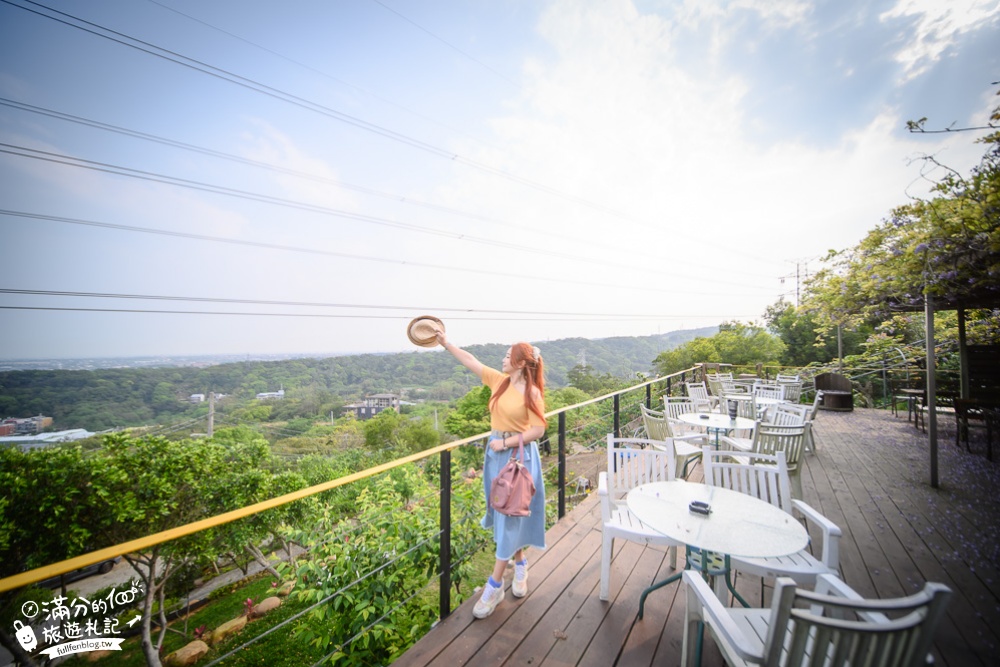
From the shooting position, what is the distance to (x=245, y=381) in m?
31.6

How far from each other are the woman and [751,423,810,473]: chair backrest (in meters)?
2.08

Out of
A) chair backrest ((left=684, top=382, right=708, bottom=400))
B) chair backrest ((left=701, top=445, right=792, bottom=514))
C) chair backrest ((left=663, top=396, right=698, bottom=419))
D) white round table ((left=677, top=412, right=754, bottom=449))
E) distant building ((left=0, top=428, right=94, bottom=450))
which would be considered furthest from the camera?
distant building ((left=0, top=428, right=94, bottom=450))

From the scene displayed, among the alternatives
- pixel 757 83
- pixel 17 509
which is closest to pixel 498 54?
pixel 757 83

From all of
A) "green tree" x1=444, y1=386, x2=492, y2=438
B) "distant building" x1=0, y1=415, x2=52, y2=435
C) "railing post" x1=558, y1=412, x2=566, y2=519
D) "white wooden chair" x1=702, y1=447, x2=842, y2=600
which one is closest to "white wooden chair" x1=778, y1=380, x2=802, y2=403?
"white wooden chair" x1=702, y1=447, x2=842, y2=600

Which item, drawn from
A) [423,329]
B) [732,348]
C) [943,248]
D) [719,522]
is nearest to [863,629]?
[719,522]

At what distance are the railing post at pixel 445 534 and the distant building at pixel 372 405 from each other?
151 ft

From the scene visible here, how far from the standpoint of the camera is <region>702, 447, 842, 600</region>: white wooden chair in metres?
1.65

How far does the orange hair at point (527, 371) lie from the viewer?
78.4 inches

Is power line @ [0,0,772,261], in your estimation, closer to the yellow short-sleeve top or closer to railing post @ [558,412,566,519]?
the yellow short-sleeve top

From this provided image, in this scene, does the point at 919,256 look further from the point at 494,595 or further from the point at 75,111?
the point at 75,111

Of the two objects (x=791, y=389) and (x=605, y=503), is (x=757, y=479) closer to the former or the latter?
(x=605, y=503)

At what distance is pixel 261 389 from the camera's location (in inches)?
1179

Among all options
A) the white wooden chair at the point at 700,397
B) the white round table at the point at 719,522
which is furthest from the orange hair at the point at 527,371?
the white wooden chair at the point at 700,397

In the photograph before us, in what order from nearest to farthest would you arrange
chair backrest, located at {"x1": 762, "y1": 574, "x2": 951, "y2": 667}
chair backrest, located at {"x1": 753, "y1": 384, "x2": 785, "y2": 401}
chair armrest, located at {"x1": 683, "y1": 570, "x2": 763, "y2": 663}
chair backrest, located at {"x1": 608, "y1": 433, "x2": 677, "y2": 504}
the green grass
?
chair backrest, located at {"x1": 762, "y1": 574, "x2": 951, "y2": 667}, chair armrest, located at {"x1": 683, "y1": 570, "x2": 763, "y2": 663}, chair backrest, located at {"x1": 608, "y1": 433, "x2": 677, "y2": 504}, chair backrest, located at {"x1": 753, "y1": 384, "x2": 785, "y2": 401}, the green grass
